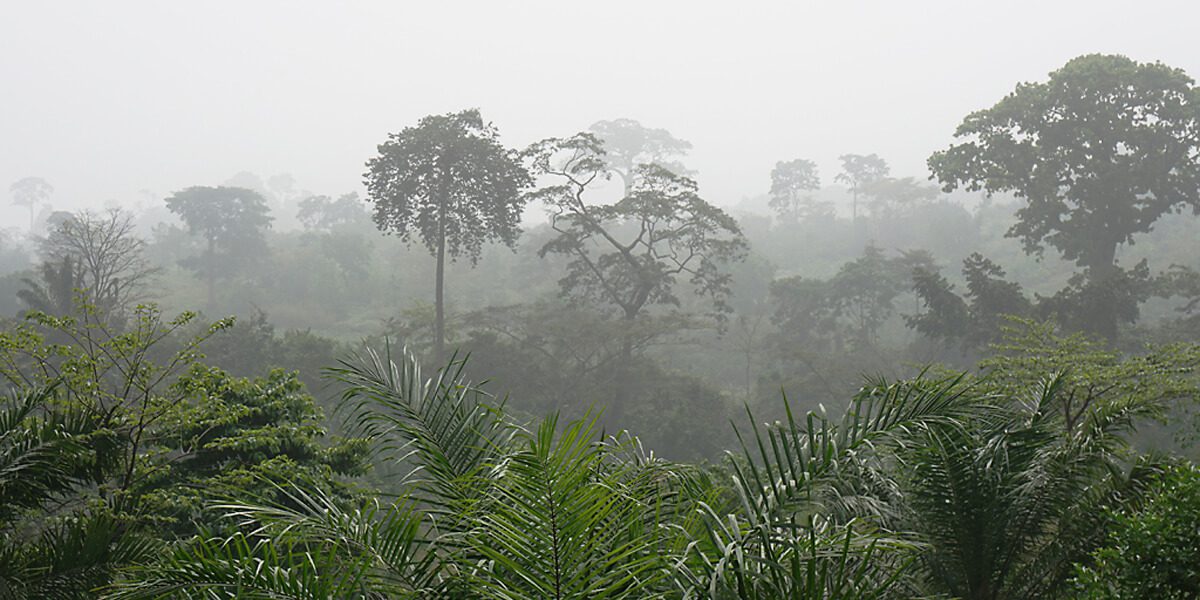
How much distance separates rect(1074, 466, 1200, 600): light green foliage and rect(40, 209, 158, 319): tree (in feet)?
58.9

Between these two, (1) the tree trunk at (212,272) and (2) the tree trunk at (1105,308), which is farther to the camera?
(1) the tree trunk at (212,272)

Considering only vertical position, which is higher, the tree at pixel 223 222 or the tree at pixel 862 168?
the tree at pixel 862 168

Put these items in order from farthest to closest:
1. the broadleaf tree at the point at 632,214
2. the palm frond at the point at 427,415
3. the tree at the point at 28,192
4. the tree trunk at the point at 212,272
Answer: the tree at the point at 28,192 < the tree trunk at the point at 212,272 < the broadleaf tree at the point at 632,214 < the palm frond at the point at 427,415

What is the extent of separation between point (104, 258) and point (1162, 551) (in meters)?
28.8

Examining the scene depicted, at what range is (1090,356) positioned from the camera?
1114 centimetres

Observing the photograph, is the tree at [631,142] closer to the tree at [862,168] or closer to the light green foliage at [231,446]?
the tree at [862,168]

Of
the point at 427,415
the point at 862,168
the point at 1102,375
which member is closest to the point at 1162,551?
the point at 427,415

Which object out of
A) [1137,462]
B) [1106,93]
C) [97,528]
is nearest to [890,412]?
[1137,462]

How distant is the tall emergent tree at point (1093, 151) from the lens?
71.1 feet

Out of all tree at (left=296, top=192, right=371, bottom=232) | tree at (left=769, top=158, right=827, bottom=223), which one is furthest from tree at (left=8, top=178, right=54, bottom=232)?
tree at (left=769, top=158, right=827, bottom=223)

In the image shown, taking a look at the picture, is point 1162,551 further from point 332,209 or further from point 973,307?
point 332,209

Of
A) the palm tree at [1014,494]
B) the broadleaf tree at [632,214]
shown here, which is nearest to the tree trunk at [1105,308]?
the broadleaf tree at [632,214]

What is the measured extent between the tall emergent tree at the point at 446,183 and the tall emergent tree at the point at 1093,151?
14.1 metres

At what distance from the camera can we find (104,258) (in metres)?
24.8
